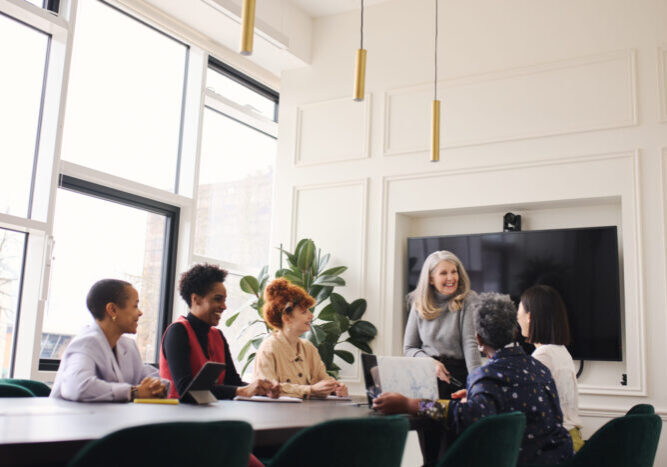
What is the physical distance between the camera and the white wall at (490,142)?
16.2 feet

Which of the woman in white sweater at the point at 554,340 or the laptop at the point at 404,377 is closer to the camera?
the laptop at the point at 404,377

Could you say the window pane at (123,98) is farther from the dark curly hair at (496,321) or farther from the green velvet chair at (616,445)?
the green velvet chair at (616,445)

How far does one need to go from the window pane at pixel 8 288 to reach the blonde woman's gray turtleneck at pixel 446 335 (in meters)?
2.61

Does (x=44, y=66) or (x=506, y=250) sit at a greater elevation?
(x=44, y=66)

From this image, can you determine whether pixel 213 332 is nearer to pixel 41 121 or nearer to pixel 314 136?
pixel 41 121

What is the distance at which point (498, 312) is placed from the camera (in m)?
2.53

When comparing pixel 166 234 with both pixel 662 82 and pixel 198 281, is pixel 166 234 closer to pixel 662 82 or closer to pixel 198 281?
pixel 198 281

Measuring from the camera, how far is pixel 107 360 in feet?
8.82

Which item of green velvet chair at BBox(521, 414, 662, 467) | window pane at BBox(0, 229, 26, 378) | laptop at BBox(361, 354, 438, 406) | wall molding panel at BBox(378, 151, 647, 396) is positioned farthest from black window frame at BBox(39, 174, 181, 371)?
green velvet chair at BBox(521, 414, 662, 467)

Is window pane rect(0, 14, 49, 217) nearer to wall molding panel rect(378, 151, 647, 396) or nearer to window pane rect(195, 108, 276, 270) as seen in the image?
window pane rect(195, 108, 276, 270)

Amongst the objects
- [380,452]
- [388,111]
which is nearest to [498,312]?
[380,452]

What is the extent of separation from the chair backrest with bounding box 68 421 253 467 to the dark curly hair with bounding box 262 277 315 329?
2.20 metres

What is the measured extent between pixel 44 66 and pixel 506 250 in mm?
3528

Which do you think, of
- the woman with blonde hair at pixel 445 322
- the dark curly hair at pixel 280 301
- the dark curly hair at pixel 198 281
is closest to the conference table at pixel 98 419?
the dark curly hair at pixel 198 281
